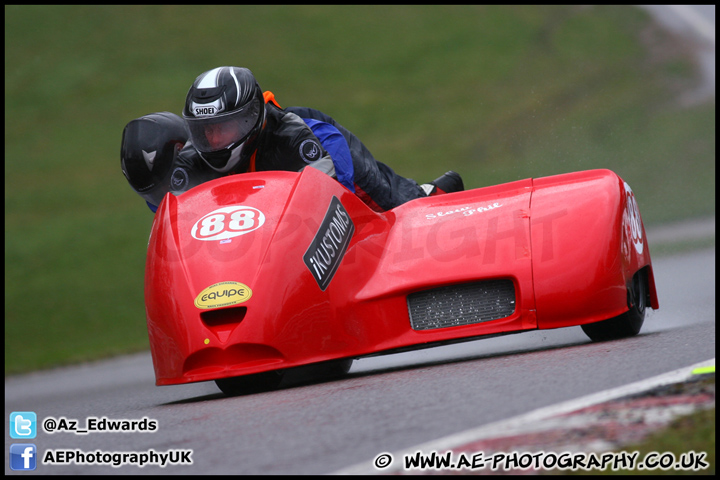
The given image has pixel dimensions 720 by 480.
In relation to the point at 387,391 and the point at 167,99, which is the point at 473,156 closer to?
the point at 167,99

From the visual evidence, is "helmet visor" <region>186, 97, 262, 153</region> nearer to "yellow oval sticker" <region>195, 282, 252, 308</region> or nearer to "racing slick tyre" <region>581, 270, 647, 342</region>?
"yellow oval sticker" <region>195, 282, 252, 308</region>

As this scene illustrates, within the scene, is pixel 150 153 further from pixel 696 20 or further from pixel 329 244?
pixel 696 20

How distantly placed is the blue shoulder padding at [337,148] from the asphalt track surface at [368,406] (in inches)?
40.2

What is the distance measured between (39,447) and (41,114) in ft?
81.4

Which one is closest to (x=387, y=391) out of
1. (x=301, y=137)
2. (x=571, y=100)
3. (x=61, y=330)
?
(x=301, y=137)

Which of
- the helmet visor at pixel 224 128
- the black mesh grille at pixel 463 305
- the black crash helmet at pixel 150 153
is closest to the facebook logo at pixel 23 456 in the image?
the black mesh grille at pixel 463 305

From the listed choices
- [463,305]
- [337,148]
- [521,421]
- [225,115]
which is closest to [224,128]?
[225,115]

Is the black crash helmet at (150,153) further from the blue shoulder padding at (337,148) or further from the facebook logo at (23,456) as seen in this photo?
the facebook logo at (23,456)

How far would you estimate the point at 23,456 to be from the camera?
3209mm

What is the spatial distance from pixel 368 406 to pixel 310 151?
204cm

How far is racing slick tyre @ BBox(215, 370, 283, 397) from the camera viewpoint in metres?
4.58

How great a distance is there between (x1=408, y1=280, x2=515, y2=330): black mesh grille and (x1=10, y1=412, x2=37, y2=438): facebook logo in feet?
5.47

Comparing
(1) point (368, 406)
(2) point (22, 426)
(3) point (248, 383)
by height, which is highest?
(1) point (368, 406)

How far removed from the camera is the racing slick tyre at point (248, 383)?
15.0ft
